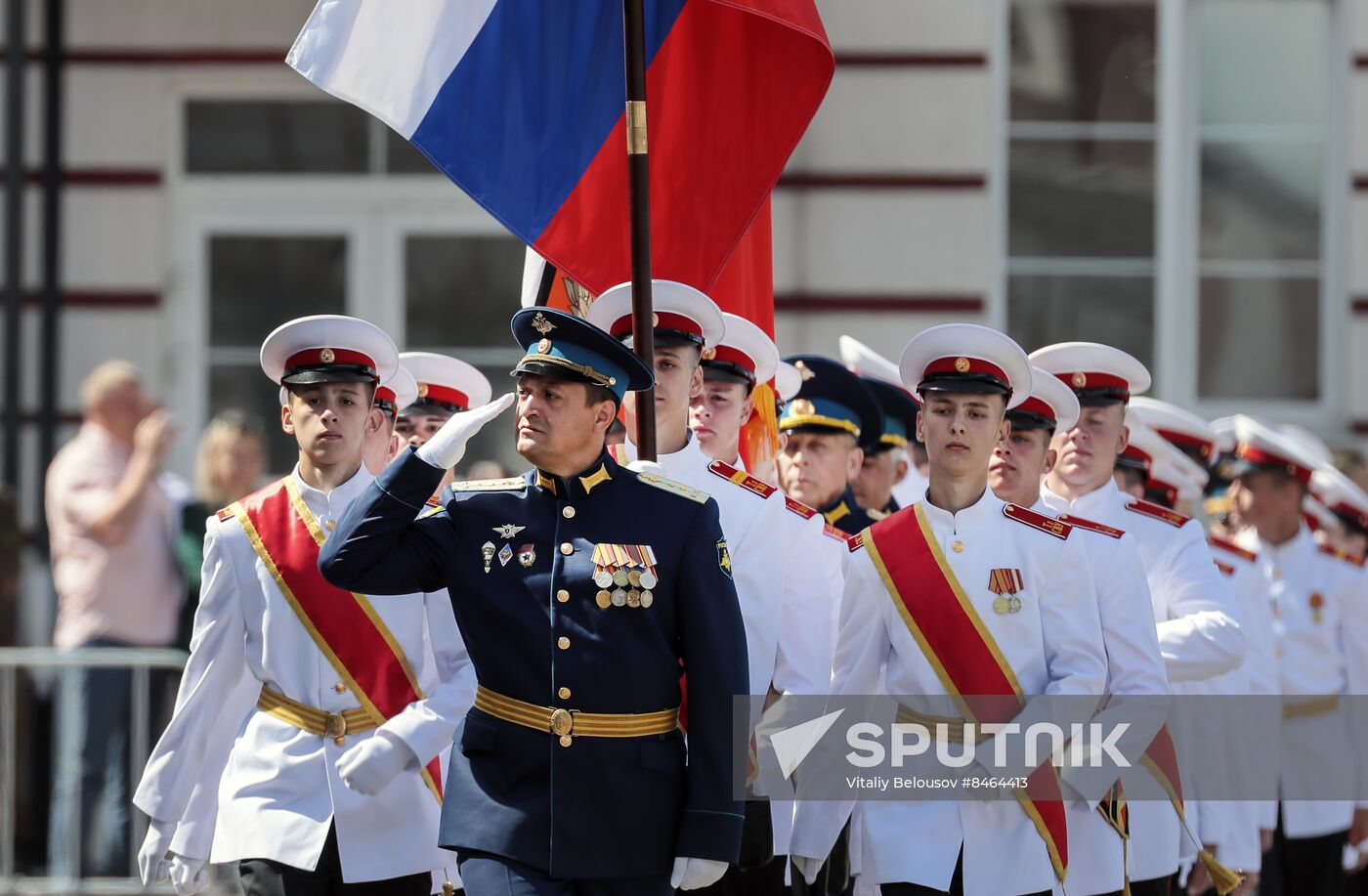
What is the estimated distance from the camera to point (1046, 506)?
682 centimetres

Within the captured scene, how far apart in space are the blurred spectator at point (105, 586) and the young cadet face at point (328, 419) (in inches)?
138

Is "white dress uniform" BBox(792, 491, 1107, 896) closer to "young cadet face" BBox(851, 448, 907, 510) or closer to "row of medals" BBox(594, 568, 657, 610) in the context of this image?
"row of medals" BBox(594, 568, 657, 610)

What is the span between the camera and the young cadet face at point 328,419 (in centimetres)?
621

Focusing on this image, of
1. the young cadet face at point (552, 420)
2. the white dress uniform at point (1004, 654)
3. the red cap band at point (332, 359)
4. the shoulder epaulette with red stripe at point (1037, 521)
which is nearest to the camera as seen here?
the young cadet face at point (552, 420)

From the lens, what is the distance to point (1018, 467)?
664 centimetres

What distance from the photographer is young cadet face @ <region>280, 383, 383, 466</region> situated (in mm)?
6211

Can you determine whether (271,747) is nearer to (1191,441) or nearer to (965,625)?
(965,625)

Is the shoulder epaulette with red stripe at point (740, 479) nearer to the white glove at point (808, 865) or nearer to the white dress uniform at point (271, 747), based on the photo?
the white dress uniform at point (271, 747)

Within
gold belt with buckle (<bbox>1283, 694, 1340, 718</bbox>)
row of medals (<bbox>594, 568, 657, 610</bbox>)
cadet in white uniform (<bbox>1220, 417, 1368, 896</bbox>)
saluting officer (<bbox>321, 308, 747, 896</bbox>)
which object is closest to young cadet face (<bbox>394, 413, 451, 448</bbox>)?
saluting officer (<bbox>321, 308, 747, 896</bbox>)

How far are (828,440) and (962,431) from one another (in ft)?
6.47

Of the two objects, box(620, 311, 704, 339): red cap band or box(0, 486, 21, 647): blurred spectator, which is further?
box(0, 486, 21, 647): blurred spectator

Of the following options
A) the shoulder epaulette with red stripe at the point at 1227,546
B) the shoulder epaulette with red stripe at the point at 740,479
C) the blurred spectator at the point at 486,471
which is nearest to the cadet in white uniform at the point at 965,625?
the shoulder epaulette with red stripe at the point at 740,479

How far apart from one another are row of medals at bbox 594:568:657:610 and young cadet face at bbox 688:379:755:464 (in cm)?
165

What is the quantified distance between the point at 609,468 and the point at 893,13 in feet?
20.8
